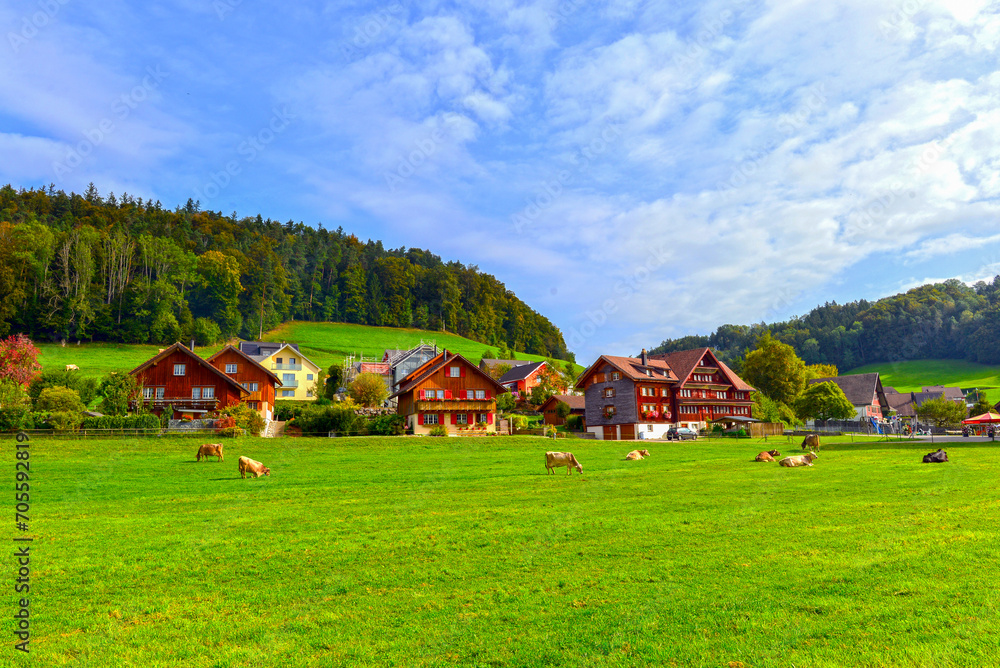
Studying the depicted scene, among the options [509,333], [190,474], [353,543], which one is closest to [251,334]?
[509,333]

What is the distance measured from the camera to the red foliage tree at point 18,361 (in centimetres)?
4856

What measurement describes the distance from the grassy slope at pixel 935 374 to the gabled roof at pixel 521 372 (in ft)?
369

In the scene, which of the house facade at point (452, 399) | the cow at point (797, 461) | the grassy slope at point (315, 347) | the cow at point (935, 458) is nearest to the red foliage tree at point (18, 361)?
the house facade at point (452, 399)

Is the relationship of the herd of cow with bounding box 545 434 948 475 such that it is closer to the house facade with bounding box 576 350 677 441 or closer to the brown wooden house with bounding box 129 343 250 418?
the house facade with bounding box 576 350 677 441

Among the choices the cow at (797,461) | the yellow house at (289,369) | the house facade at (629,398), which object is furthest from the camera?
the yellow house at (289,369)

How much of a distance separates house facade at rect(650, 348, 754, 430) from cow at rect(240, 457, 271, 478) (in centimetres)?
6370

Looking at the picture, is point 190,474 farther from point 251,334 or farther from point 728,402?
point 251,334

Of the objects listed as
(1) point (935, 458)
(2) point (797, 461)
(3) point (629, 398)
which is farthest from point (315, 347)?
(1) point (935, 458)

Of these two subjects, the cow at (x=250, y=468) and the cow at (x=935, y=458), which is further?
the cow at (x=935, y=458)

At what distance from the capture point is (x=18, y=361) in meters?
49.7

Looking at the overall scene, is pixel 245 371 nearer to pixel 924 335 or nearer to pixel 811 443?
pixel 811 443

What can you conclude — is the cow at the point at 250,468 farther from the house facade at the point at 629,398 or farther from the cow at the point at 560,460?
the house facade at the point at 629,398

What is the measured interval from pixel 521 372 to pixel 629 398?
30397 mm

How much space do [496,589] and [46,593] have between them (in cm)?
769
